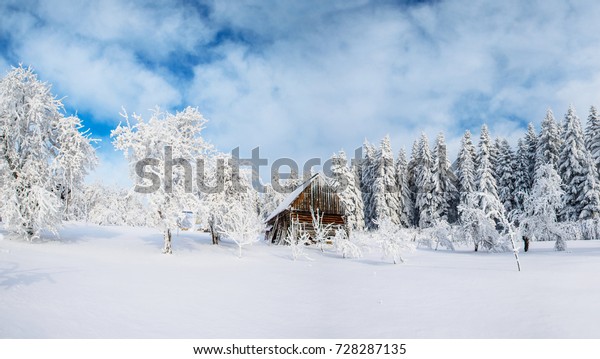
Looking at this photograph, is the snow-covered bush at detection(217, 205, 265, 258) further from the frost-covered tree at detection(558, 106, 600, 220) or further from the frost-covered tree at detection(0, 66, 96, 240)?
the frost-covered tree at detection(558, 106, 600, 220)

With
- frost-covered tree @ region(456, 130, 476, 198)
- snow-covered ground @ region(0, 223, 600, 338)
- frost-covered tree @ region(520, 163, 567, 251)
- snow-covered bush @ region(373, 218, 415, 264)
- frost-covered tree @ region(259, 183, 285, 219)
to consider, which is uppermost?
frost-covered tree @ region(456, 130, 476, 198)

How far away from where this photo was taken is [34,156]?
21.2 m

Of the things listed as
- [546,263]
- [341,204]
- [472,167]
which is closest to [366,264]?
[546,263]

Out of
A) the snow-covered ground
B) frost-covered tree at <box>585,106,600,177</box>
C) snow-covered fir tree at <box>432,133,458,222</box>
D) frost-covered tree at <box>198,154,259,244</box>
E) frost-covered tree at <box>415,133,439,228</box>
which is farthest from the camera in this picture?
snow-covered fir tree at <box>432,133,458,222</box>

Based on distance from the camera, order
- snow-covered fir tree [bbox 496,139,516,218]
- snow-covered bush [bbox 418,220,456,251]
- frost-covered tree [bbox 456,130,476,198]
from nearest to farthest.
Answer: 1. snow-covered bush [bbox 418,220,456,251]
2. snow-covered fir tree [bbox 496,139,516,218]
3. frost-covered tree [bbox 456,130,476,198]

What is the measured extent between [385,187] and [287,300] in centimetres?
3882

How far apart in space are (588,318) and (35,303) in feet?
43.9

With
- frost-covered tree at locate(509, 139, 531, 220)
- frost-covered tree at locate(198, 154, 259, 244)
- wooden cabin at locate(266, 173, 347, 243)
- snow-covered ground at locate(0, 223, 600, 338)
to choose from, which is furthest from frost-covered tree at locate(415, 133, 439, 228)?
snow-covered ground at locate(0, 223, 600, 338)

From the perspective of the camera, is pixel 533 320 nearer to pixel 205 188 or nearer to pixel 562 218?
pixel 205 188

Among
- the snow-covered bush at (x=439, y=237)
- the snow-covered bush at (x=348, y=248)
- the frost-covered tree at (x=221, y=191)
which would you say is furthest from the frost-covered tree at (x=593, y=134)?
the frost-covered tree at (x=221, y=191)

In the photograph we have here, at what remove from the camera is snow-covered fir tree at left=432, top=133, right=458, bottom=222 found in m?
47.7

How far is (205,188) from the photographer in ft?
88.0

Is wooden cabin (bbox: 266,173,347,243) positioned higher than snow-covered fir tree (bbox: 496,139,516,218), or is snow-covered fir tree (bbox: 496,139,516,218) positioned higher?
snow-covered fir tree (bbox: 496,139,516,218)

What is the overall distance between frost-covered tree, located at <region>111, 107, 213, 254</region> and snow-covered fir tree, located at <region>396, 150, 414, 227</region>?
34194mm
